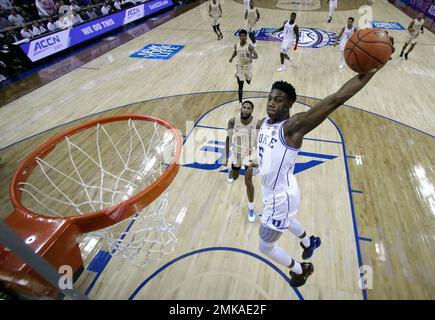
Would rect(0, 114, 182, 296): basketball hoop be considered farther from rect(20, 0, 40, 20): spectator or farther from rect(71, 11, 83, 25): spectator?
rect(20, 0, 40, 20): spectator

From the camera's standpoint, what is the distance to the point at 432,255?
3412 millimetres

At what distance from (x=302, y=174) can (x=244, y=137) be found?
56.3 inches

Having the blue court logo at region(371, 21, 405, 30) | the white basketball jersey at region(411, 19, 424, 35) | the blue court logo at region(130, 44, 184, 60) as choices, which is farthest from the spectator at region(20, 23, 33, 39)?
the blue court logo at region(371, 21, 405, 30)

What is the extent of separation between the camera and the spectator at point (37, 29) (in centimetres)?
986

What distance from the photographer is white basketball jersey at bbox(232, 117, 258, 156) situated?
3.77 m

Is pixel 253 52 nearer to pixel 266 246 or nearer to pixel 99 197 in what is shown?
pixel 99 197

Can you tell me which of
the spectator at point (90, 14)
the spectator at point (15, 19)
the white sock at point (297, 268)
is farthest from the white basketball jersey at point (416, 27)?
the spectator at point (15, 19)

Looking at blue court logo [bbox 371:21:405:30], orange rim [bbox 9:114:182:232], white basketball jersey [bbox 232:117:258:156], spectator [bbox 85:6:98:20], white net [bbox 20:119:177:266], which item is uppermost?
orange rim [bbox 9:114:182:232]

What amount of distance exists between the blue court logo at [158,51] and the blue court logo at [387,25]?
921cm

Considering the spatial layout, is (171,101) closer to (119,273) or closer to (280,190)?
(119,273)

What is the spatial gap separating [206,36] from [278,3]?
30.0ft

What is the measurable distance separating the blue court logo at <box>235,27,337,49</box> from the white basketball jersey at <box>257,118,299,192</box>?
9429 millimetres

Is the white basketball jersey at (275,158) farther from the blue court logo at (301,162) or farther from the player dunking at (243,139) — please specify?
the blue court logo at (301,162)
